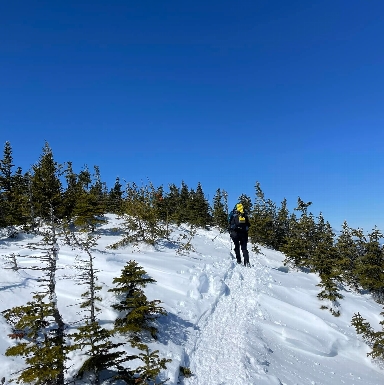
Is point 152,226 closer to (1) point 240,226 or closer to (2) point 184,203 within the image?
(1) point 240,226

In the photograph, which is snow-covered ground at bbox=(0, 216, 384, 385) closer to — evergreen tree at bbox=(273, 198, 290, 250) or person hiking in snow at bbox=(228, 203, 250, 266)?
person hiking in snow at bbox=(228, 203, 250, 266)

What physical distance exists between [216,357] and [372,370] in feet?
20.0

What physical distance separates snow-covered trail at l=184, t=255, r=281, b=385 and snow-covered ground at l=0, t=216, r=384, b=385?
3 cm

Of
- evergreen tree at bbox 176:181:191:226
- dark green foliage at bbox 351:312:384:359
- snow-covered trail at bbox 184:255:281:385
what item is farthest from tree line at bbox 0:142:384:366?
evergreen tree at bbox 176:181:191:226

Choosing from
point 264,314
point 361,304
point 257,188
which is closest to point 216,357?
point 264,314

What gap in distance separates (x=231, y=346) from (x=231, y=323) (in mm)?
1520

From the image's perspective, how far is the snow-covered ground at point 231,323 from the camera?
678 centimetres

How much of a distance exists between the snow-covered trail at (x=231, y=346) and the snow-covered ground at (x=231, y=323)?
0.08 feet

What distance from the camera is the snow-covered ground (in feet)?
22.2

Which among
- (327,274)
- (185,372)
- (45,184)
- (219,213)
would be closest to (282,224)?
(219,213)

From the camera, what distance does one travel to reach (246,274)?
586 inches

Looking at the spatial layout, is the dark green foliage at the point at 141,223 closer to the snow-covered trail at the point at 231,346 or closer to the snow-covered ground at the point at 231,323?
the snow-covered ground at the point at 231,323

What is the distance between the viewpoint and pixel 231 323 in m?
9.22

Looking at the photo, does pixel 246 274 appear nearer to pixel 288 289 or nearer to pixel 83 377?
pixel 288 289
